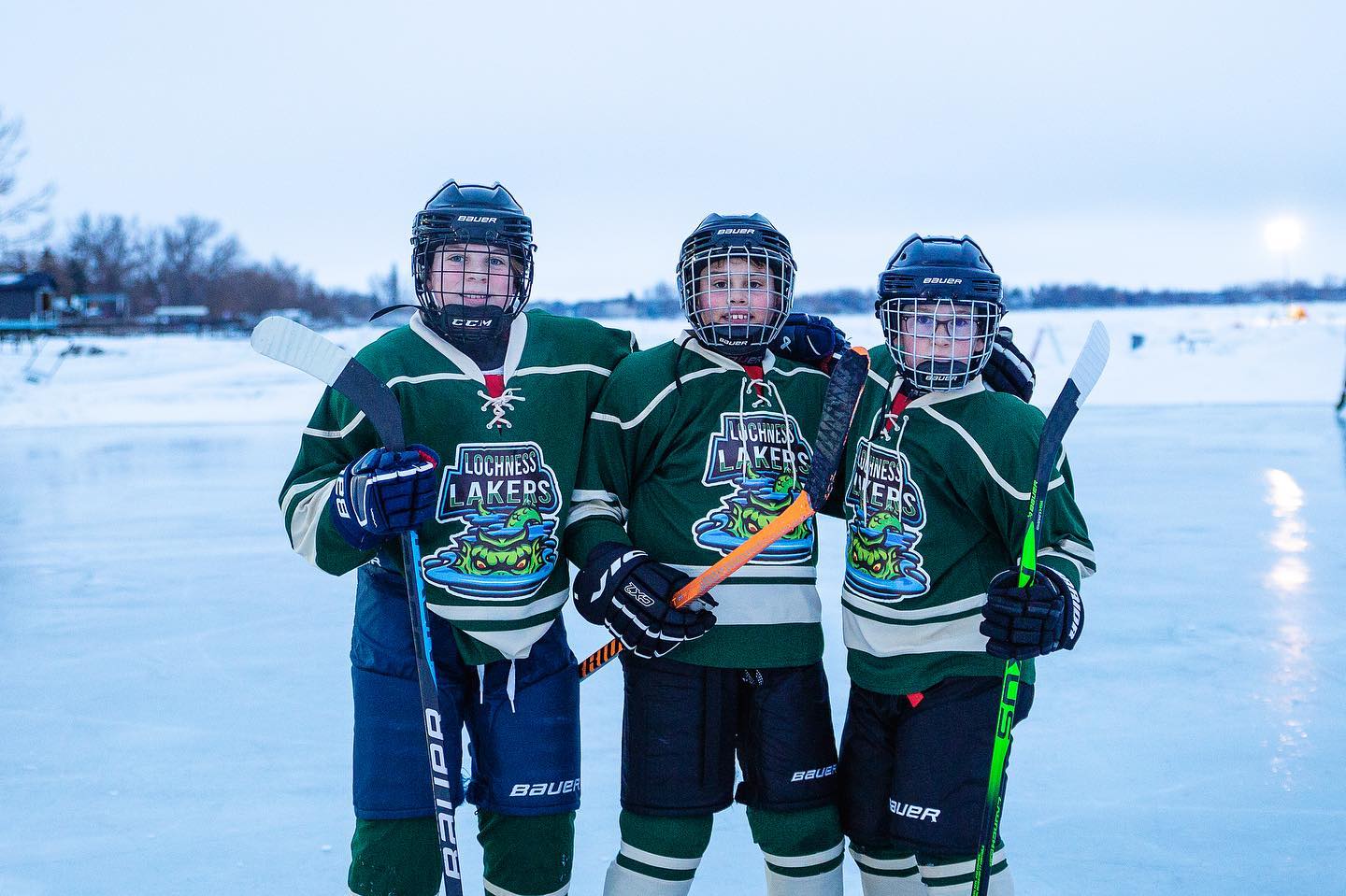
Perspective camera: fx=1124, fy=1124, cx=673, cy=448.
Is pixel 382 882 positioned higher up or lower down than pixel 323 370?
A: lower down

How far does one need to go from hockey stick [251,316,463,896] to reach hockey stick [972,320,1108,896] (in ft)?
2.45

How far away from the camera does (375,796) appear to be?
1.63 meters

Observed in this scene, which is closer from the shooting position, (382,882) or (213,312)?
(382,882)

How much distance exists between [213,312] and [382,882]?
5876 centimetres

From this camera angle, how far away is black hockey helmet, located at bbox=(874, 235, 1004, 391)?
1621mm

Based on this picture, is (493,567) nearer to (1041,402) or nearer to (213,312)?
(1041,402)

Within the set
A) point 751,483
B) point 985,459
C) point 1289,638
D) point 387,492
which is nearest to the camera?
point 387,492

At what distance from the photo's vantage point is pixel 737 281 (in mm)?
1717

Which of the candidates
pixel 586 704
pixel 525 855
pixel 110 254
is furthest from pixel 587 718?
pixel 110 254

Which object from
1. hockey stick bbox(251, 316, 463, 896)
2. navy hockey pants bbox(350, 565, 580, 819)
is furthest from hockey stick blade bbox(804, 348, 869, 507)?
hockey stick bbox(251, 316, 463, 896)

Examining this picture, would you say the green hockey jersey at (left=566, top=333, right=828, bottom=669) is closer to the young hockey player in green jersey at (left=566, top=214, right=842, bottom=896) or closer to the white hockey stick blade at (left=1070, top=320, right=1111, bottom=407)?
the young hockey player in green jersey at (left=566, top=214, right=842, bottom=896)

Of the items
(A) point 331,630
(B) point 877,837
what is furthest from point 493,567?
(A) point 331,630

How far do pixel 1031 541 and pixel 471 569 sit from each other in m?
0.80

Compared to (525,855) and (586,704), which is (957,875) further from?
(586,704)
